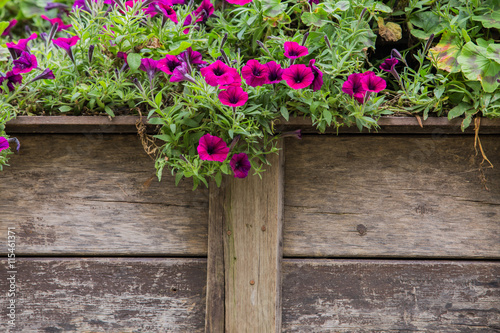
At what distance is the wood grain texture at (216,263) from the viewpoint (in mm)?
987

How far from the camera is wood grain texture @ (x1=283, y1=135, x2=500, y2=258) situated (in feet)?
3.36

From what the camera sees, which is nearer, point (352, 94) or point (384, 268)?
point (352, 94)

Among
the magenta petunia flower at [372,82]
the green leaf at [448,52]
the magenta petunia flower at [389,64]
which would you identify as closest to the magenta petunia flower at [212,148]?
the magenta petunia flower at [372,82]

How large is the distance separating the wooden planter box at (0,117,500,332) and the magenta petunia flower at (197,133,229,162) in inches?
8.5

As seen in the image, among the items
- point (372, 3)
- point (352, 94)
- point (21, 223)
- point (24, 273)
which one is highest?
point (372, 3)

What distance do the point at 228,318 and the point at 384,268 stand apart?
0.46 m

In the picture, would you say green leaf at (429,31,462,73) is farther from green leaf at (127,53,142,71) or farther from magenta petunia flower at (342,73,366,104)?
green leaf at (127,53,142,71)

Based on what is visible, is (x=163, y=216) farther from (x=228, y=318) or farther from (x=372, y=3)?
(x=372, y=3)

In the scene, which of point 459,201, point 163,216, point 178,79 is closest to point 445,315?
point 459,201

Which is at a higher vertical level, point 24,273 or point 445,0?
point 445,0

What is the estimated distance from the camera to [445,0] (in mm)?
1039

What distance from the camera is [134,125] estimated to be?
3.15 ft

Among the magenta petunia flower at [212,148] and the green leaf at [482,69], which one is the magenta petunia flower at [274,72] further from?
the green leaf at [482,69]

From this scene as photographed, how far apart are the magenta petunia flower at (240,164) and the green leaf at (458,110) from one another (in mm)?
525
